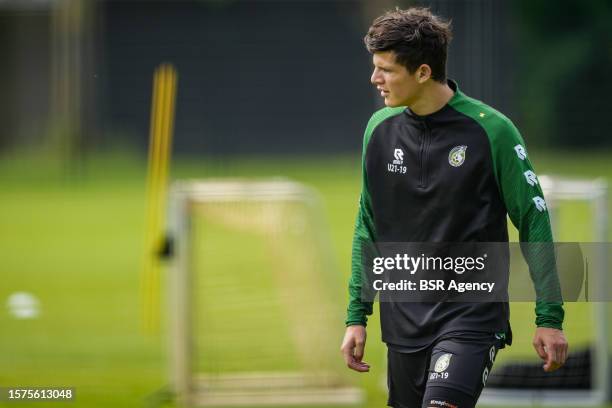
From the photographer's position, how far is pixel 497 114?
420 cm

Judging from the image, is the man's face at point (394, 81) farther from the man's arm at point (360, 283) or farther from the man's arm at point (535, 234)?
the man's arm at point (535, 234)

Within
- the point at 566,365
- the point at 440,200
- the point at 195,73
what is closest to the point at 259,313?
the point at 566,365

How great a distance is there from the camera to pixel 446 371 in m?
4.04

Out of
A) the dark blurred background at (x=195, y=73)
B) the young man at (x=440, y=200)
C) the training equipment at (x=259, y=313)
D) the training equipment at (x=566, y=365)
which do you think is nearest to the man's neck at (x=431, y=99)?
the young man at (x=440, y=200)

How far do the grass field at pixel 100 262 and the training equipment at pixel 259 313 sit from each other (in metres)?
0.20

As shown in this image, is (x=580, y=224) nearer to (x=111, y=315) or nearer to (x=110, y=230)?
(x=111, y=315)

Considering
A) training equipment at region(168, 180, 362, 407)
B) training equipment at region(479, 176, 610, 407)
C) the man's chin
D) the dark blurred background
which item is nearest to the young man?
the man's chin

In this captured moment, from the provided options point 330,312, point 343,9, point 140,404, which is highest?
point 343,9

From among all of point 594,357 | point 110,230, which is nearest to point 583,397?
point 594,357

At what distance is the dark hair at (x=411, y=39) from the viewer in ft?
13.7

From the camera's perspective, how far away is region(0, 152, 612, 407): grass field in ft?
25.9

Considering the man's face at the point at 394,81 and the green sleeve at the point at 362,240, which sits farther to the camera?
the green sleeve at the point at 362,240

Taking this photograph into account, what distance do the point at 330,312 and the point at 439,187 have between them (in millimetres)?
3125

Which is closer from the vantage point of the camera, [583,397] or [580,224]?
[583,397]
